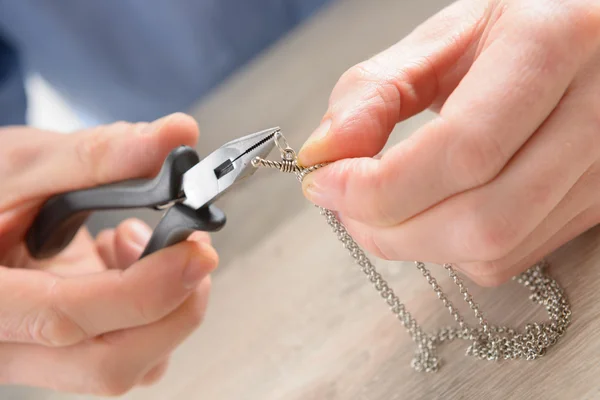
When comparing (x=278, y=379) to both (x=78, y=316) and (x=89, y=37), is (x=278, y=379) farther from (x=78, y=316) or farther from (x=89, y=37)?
(x=89, y=37)

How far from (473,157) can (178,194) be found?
0.28 meters

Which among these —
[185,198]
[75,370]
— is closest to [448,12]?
[185,198]

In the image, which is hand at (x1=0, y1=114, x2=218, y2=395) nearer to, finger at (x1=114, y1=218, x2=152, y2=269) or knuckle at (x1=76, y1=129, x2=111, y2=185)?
knuckle at (x1=76, y1=129, x2=111, y2=185)

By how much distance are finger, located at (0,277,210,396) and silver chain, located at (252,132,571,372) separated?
0.75 feet

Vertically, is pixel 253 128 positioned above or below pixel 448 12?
above

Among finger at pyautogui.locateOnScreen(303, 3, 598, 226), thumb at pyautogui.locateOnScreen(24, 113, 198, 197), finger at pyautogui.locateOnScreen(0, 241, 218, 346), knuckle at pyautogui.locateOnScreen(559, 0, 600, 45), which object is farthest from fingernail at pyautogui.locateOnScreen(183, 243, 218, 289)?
knuckle at pyautogui.locateOnScreen(559, 0, 600, 45)

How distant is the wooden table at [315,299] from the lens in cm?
53

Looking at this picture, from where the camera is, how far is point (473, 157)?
422 mm

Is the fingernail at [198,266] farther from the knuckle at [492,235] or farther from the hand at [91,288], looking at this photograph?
the knuckle at [492,235]

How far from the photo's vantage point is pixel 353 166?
1.55 feet

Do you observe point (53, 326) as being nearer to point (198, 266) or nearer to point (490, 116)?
point (198, 266)

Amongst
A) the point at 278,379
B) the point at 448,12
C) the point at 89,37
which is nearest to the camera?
the point at 448,12

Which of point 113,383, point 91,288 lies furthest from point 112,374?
point 91,288

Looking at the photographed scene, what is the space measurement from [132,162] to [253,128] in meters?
0.37
